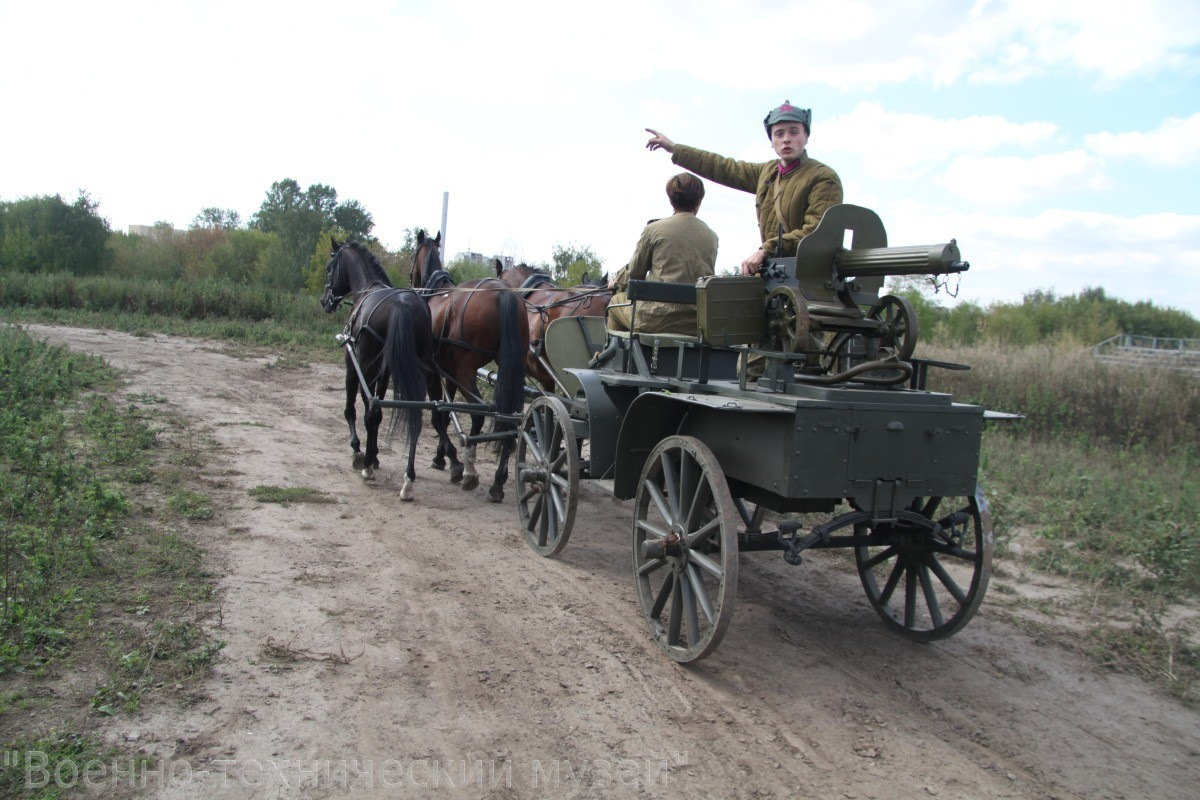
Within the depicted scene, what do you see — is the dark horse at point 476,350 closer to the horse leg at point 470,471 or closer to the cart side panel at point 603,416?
the horse leg at point 470,471

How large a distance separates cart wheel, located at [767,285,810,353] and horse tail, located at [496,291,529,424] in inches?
137

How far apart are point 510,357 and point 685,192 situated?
8.44 ft

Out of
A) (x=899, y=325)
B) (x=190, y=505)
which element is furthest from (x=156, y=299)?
(x=899, y=325)

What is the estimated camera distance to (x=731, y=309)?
14.0ft

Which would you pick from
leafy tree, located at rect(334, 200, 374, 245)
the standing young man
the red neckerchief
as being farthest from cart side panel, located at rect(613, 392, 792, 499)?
leafy tree, located at rect(334, 200, 374, 245)

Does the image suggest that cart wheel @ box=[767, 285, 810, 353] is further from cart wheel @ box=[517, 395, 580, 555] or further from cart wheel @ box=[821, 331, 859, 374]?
cart wheel @ box=[517, 395, 580, 555]

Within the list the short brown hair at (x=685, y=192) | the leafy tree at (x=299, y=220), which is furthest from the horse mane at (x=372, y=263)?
the leafy tree at (x=299, y=220)

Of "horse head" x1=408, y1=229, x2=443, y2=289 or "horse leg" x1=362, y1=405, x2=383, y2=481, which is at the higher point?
"horse head" x1=408, y1=229, x2=443, y2=289

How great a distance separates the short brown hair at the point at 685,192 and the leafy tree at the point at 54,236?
31.5 m

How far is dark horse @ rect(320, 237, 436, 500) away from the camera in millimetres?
7520

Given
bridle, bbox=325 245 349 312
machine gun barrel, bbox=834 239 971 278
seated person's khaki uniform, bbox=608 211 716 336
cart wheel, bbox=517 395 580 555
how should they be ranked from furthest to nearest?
1. bridle, bbox=325 245 349 312
2. cart wheel, bbox=517 395 580 555
3. seated person's khaki uniform, bbox=608 211 716 336
4. machine gun barrel, bbox=834 239 971 278

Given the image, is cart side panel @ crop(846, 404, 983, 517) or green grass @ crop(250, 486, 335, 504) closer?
cart side panel @ crop(846, 404, 983, 517)

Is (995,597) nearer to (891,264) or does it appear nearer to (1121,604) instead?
(1121,604)

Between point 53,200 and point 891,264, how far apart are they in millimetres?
35477
